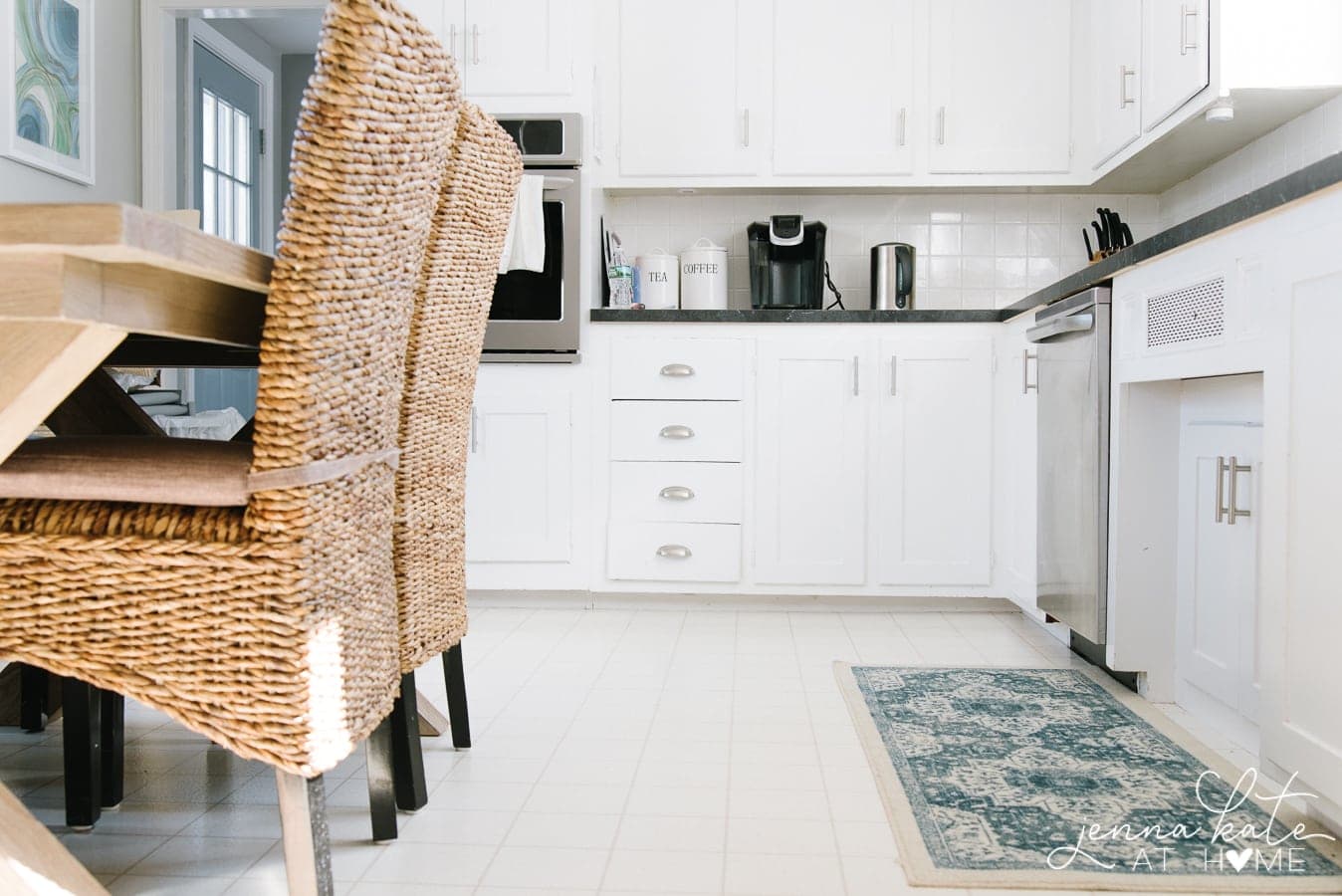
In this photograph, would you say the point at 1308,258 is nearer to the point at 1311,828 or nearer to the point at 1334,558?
the point at 1334,558

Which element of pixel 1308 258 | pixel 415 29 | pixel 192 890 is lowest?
pixel 192 890

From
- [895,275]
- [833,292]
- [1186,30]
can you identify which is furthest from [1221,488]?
[833,292]

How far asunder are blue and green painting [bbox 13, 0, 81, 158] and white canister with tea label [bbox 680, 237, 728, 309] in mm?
1997

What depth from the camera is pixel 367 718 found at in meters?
1.26

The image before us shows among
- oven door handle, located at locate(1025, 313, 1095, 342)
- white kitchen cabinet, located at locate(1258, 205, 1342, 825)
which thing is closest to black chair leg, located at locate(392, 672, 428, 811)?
white kitchen cabinet, located at locate(1258, 205, 1342, 825)

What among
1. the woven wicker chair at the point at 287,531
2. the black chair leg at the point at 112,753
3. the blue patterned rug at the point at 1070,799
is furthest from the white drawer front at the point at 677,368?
the woven wicker chair at the point at 287,531

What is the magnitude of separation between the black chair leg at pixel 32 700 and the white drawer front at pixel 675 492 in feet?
5.55

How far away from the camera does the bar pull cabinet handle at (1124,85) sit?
3.09m

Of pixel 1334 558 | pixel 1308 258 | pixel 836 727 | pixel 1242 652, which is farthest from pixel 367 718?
pixel 1242 652

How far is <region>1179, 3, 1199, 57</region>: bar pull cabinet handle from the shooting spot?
Result: 2639mm

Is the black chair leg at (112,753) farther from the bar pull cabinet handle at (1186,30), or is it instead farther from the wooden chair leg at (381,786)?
the bar pull cabinet handle at (1186,30)

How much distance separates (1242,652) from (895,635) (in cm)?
118

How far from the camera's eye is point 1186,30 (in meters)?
2.67

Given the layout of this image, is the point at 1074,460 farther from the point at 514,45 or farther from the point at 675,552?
the point at 514,45
